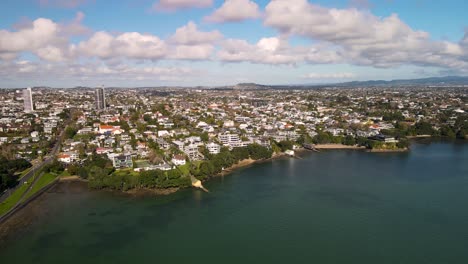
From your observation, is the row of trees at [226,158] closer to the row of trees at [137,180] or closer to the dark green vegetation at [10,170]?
the row of trees at [137,180]

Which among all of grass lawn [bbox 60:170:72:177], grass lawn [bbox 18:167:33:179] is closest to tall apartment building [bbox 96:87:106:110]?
grass lawn [bbox 18:167:33:179]

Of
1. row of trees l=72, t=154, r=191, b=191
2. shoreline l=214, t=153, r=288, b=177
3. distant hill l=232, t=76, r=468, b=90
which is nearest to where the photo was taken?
row of trees l=72, t=154, r=191, b=191

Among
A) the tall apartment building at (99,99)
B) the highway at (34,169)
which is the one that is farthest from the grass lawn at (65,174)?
the tall apartment building at (99,99)

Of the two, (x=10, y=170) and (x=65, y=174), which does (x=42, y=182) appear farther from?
(x=10, y=170)

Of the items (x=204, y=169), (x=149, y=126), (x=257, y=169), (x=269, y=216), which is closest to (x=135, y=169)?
(x=204, y=169)

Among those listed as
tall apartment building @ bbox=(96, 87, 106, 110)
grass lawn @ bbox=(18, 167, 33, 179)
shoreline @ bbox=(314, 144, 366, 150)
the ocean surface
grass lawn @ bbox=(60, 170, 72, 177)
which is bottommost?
the ocean surface

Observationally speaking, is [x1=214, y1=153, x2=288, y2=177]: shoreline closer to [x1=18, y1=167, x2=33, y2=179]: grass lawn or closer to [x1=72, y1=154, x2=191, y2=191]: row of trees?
[x1=72, y1=154, x2=191, y2=191]: row of trees
